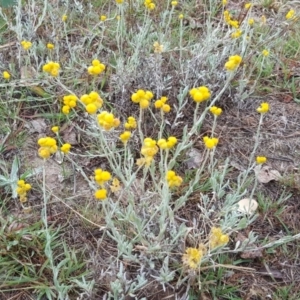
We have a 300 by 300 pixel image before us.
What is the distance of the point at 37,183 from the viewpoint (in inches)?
70.3

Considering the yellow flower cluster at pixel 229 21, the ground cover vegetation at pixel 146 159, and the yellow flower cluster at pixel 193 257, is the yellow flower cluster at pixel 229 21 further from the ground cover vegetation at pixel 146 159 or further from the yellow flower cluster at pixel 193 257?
the yellow flower cluster at pixel 193 257

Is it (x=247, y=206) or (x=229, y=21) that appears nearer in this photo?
(x=247, y=206)

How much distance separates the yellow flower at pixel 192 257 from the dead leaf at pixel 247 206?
0.28m

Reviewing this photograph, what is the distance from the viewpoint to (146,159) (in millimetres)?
1366

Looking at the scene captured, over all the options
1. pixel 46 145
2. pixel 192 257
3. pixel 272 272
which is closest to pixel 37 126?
pixel 46 145

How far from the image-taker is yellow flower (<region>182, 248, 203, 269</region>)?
140 centimetres

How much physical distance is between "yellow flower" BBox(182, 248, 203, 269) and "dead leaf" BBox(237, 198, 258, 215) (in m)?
0.28

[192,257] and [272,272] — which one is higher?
[192,257]

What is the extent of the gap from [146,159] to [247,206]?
53 centimetres

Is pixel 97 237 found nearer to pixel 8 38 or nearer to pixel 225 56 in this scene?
pixel 225 56

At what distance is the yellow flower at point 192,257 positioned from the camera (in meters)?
1.40

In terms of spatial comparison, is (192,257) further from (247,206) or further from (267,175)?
(267,175)

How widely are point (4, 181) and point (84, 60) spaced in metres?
0.80

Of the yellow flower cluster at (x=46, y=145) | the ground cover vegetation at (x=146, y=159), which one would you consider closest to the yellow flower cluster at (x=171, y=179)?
the ground cover vegetation at (x=146, y=159)
